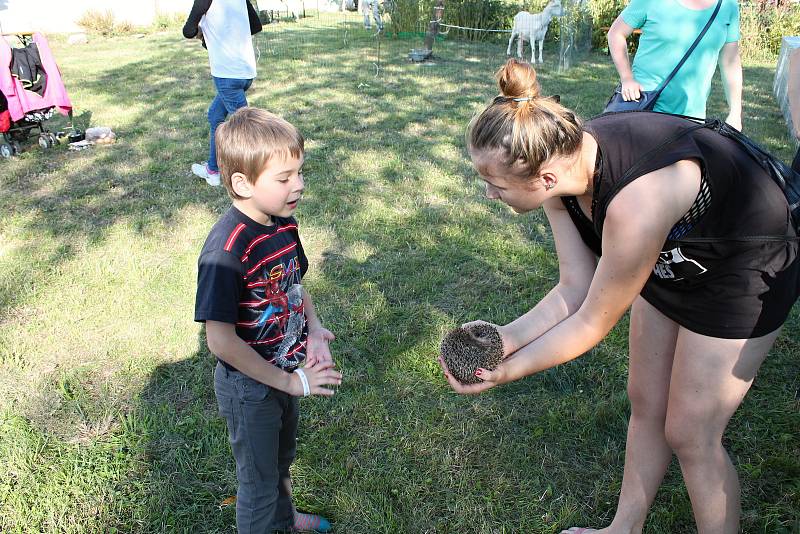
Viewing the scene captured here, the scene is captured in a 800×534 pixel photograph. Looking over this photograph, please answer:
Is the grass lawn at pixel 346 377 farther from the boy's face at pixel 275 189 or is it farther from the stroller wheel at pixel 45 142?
the boy's face at pixel 275 189

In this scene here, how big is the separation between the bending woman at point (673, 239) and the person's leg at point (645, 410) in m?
0.04

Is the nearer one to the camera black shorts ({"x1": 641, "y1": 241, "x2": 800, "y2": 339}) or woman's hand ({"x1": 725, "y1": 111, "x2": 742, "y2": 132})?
black shorts ({"x1": 641, "y1": 241, "x2": 800, "y2": 339})

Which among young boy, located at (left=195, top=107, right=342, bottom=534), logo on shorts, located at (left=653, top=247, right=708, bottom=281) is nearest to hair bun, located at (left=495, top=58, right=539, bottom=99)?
logo on shorts, located at (left=653, top=247, right=708, bottom=281)

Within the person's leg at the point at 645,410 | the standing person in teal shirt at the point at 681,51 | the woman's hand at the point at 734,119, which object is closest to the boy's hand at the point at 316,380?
the person's leg at the point at 645,410

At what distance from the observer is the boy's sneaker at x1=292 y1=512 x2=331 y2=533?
102 inches

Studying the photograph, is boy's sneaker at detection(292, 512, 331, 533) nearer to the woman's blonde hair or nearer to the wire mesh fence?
the woman's blonde hair

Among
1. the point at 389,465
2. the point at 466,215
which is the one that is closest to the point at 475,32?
the point at 466,215

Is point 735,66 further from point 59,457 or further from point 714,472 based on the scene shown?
point 59,457

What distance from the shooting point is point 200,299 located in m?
1.88

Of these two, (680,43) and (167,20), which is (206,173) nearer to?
(680,43)

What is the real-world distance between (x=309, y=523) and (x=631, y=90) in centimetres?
303

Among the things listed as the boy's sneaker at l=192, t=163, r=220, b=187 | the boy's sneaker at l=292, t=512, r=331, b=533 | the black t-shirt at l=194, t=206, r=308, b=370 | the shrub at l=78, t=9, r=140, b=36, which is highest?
the shrub at l=78, t=9, r=140, b=36

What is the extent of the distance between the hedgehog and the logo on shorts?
0.61 m

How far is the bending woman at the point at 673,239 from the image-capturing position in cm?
Answer: 167
